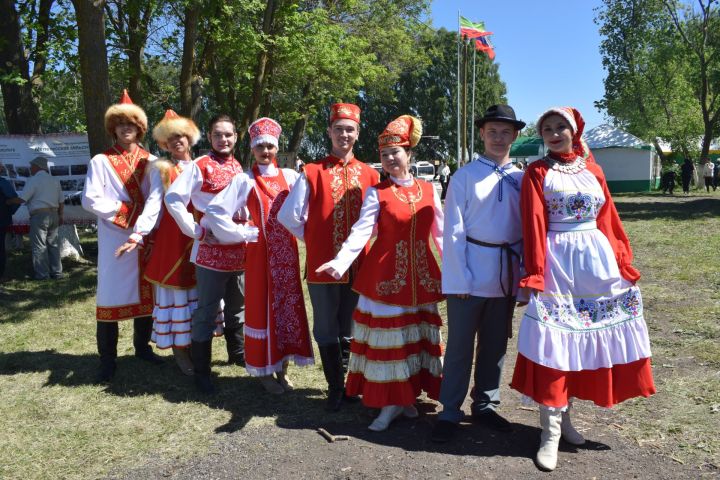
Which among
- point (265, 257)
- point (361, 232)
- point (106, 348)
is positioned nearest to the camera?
point (361, 232)

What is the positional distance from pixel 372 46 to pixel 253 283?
20.9 m

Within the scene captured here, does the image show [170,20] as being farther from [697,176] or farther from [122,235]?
[697,176]

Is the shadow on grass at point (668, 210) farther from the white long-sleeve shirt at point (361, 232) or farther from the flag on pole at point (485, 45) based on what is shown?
the white long-sleeve shirt at point (361, 232)

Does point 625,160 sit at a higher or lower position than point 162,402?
higher

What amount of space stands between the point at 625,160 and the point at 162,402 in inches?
1193

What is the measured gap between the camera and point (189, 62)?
10.4m

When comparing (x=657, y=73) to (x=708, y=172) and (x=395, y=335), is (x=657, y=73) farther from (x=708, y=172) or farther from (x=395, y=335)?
(x=395, y=335)

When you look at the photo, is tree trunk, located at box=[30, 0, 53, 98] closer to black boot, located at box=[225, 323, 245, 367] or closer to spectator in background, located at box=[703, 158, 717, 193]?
black boot, located at box=[225, 323, 245, 367]

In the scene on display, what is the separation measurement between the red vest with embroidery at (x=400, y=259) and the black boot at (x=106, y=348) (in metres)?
2.26

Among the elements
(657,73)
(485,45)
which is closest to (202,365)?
(485,45)

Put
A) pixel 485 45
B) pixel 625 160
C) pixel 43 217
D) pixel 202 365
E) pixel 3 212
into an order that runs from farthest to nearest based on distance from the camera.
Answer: pixel 485 45 → pixel 625 160 → pixel 43 217 → pixel 3 212 → pixel 202 365

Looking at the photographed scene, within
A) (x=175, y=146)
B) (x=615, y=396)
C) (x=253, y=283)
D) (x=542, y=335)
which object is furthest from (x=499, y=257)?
(x=175, y=146)

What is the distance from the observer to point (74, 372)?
17.0 ft

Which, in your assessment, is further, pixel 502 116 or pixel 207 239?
pixel 207 239
